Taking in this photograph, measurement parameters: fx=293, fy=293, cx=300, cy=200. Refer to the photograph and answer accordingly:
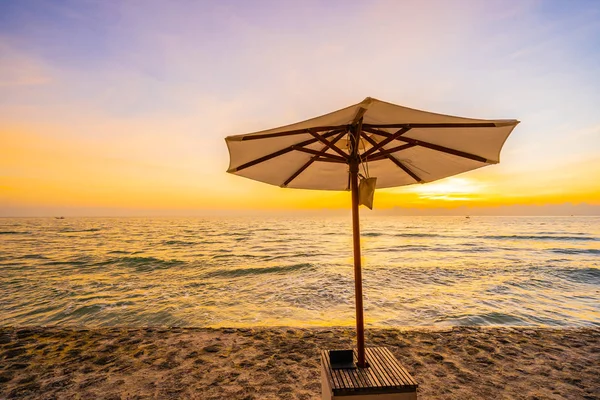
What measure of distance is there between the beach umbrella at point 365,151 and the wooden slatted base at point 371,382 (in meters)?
0.20

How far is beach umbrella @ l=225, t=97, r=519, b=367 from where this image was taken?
231 cm

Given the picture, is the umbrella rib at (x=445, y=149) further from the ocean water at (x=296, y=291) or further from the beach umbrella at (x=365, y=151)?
the ocean water at (x=296, y=291)

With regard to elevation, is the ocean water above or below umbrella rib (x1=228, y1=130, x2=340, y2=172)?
below

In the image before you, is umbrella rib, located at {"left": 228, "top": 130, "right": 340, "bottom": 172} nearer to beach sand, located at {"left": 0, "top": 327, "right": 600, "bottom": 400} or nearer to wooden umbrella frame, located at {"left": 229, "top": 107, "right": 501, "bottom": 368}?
wooden umbrella frame, located at {"left": 229, "top": 107, "right": 501, "bottom": 368}

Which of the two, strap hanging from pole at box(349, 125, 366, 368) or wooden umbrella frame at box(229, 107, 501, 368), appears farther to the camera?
strap hanging from pole at box(349, 125, 366, 368)

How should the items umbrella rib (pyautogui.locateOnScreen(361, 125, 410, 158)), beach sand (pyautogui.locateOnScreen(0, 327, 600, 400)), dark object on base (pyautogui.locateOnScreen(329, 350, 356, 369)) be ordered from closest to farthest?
dark object on base (pyautogui.locateOnScreen(329, 350, 356, 369))
umbrella rib (pyautogui.locateOnScreen(361, 125, 410, 158))
beach sand (pyautogui.locateOnScreen(0, 327, 600, 400))

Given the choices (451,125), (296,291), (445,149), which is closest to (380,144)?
(451,125)

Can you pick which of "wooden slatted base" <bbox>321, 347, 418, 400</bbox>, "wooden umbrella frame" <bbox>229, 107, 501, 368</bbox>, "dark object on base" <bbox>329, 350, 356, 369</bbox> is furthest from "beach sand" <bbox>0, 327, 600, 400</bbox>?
"wooden umbrella frame" <bbox>229, 107, 501, 368</bbox>

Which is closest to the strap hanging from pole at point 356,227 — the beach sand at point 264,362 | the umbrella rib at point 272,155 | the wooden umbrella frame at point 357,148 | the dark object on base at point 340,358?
the wooden umbrella frame at point 357,148

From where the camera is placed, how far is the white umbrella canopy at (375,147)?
2289mm

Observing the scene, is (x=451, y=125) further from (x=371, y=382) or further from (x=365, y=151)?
(x=371, y=382)

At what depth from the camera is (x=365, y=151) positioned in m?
3.31

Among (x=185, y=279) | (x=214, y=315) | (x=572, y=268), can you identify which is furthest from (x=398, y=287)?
(x=572, y=268)

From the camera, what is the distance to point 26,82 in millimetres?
12555
